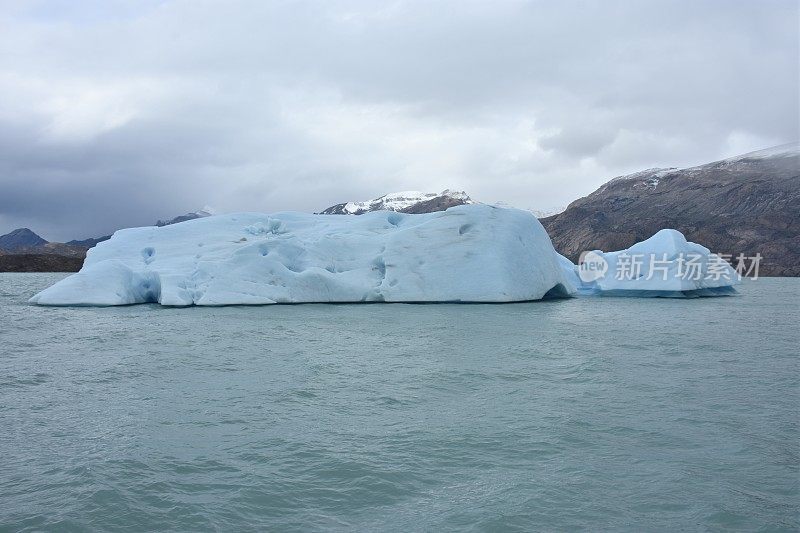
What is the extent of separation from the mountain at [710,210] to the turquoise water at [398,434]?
6801 cm

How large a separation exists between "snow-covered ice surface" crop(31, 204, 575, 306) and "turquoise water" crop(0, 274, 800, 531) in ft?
21.3

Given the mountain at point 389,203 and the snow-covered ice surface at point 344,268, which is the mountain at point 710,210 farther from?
the mountain at point 389,203

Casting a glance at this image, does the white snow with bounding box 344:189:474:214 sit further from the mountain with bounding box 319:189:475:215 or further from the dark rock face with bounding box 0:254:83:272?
the dark rock face with bounding box 0:254:83:272

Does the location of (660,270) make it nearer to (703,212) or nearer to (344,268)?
(344,268)

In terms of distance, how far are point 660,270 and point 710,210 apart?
7292cm

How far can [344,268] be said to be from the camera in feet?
57.4

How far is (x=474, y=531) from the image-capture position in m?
3.22

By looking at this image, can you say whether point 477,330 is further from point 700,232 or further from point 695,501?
point 700,232

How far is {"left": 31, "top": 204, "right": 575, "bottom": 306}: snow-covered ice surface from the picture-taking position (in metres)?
16.4

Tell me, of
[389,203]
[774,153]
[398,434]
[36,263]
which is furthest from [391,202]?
[398,434]

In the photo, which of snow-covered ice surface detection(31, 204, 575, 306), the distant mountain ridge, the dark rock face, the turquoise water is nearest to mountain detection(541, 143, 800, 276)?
the distant mountain ridge

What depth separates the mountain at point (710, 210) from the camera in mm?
70562

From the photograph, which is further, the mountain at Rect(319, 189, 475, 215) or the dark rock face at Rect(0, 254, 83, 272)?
the mountain at Rect(319, 189, 475, 215)

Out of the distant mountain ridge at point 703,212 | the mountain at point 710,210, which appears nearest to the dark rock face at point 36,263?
the distant mountain ridge at point 703,212
